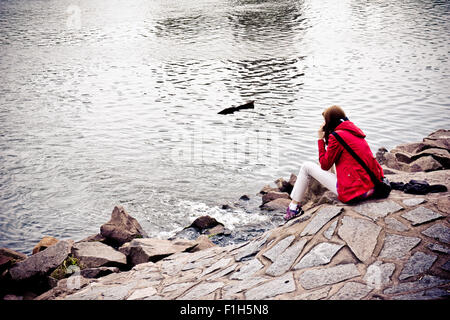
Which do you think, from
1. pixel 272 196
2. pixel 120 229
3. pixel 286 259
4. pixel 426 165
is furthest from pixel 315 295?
pixel 426 165

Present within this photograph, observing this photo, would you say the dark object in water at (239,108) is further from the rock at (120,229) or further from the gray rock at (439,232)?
the gray rock at (439,232)

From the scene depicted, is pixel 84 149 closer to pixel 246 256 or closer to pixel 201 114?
pixel 201 114

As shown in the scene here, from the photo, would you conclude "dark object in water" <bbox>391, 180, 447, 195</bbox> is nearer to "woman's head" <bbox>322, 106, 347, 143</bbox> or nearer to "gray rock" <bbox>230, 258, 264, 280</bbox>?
"woman's head" <bbox>322, 106, 347, 143</bbox>

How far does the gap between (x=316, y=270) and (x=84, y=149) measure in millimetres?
13029

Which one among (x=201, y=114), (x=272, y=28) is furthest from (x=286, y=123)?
(x=272, y=28)

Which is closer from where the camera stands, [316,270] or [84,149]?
[316,270]

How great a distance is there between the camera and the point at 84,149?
53.8 feet

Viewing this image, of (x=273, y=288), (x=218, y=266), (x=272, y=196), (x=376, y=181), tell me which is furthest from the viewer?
(x=272, y=196)

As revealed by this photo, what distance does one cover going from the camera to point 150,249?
343 inches

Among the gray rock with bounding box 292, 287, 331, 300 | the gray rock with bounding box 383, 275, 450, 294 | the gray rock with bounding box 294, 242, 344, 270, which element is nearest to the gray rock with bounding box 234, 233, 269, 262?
the gray rock with bounding box 294, 242, 344, 270

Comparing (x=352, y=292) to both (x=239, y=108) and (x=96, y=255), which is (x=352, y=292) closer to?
(x=96, y=255)

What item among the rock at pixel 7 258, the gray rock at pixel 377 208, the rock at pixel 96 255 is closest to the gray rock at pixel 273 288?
the gray rock at pixel 377 208

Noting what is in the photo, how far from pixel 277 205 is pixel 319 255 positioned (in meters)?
→ 5.86

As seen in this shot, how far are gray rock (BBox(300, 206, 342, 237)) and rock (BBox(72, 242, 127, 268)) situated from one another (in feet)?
13.5
